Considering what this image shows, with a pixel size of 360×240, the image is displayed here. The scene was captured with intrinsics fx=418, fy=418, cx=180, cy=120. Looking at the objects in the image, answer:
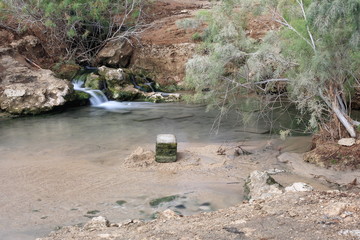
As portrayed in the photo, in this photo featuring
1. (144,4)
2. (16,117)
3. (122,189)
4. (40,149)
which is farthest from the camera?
(144,4)

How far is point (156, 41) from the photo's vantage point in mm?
21766

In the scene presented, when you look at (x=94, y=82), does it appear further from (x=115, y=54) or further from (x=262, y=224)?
(x=262, y=224)

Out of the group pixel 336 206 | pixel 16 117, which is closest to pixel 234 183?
pixel 336 206

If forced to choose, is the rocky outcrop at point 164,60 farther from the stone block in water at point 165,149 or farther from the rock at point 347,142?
the rock at point 347,142

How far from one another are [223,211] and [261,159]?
3880mm

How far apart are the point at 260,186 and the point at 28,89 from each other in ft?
36.4

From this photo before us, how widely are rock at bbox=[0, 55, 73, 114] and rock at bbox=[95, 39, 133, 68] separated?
414 centimetres

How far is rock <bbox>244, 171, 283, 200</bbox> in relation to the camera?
22.4ft

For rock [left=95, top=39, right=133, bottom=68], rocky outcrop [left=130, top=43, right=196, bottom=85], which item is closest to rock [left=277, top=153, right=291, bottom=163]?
rocky outcrop [left=130, top=43, right=196, bottom=85]

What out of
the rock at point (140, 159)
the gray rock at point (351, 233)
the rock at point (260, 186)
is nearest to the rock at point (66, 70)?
the rock at point (140, 159)

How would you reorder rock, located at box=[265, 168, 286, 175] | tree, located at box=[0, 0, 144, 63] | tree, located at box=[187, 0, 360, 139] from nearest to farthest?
tree, located at box=[187, 0, 360, 139] < rock, located at box=[265, 168, 286, 175] < tree, located at box=[0, 0, 144, 63]

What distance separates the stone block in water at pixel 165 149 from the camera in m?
9.09

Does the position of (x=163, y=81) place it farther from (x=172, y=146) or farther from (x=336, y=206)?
(x=336, y=206)

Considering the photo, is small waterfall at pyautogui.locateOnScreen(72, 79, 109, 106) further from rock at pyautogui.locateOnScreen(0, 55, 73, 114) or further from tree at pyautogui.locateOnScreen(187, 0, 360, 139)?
tree at pyautogui.locateOnScreen(187, 0, 360, 139)
